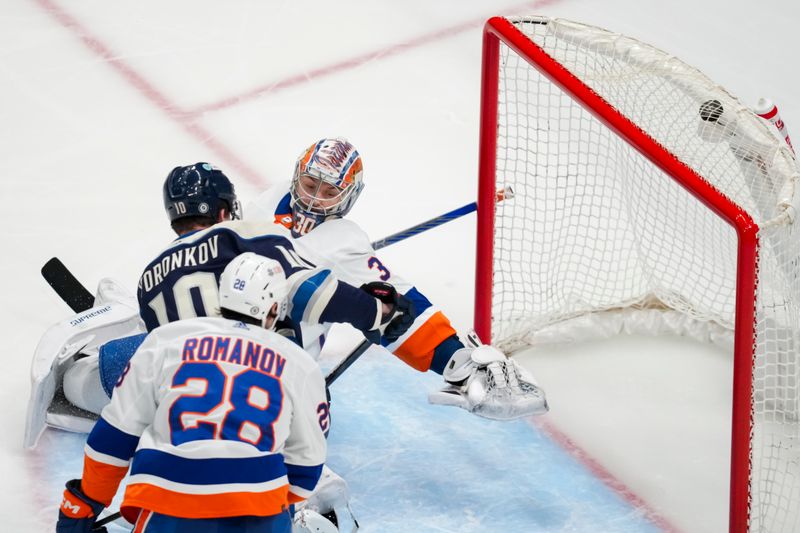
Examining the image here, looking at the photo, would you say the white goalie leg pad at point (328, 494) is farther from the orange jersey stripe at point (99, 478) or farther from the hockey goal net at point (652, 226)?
the hockey goal net at point (652, 226)

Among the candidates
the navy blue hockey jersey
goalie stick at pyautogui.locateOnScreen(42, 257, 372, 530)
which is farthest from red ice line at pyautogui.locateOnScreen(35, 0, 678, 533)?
the navy blue hockey jersey

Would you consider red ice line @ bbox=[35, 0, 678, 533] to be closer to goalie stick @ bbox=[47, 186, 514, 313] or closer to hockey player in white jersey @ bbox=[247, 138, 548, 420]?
goalie stick @ bbox=[47, 186, 514, 313]

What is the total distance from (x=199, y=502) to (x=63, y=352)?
3.81 feet

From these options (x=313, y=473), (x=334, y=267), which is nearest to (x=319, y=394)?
(x=313, y=473)

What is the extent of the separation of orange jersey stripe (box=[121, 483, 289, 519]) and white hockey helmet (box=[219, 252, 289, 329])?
345mm

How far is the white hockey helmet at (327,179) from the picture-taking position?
3.36m

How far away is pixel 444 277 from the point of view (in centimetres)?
432

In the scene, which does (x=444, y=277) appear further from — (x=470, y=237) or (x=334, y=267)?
(x=334, y=267)

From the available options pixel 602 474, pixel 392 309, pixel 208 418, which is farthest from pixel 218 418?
pixel 602 474

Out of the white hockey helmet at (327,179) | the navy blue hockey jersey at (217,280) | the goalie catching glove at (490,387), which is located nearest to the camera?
the navy blue hockey jersey at (217,280)

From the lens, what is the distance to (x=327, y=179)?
11.0ft

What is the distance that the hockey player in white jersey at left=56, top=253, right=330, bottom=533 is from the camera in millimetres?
2516

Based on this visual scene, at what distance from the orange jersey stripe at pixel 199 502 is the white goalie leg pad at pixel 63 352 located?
1.00 meters

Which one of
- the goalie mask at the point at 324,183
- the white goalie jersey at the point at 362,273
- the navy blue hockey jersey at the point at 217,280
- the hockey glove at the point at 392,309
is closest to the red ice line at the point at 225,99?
the goalie mask at the point at 324,183
